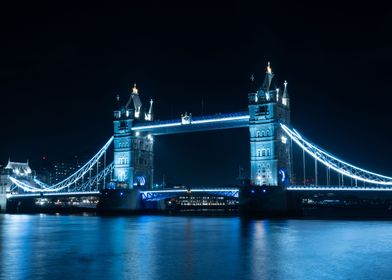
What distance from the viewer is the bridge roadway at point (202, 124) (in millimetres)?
66500

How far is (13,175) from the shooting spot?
101938 millimetres

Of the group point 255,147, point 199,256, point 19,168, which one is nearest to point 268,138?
point 255,147

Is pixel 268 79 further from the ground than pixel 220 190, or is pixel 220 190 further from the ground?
pixel 268 79

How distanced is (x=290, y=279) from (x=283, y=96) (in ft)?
165

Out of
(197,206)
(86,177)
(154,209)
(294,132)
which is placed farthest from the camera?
(86,177)

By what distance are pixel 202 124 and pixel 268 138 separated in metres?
8.98

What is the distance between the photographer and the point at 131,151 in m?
77.1

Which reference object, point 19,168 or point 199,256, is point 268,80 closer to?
point 199,256

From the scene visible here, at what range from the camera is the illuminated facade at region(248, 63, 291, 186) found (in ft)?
208

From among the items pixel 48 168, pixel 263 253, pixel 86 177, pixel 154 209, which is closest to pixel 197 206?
pixel 86 177

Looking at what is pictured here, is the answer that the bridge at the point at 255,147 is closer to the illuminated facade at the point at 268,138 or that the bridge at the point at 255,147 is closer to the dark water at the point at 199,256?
the illuminated facade at the point at 268,138

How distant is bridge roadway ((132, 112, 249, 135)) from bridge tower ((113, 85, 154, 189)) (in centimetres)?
390

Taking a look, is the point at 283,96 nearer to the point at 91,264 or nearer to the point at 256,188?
the point at 256,188

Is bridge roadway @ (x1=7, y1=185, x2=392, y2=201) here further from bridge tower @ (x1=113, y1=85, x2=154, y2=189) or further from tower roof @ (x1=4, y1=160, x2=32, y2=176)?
tower roof @ (x1=4, y1=160, x2=32, y2=176)
